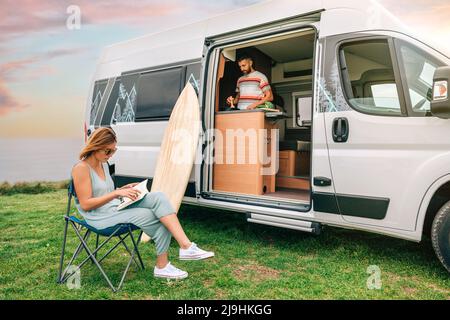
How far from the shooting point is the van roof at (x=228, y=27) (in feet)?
11.1

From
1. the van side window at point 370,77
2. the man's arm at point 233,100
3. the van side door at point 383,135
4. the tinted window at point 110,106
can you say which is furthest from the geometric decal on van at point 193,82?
the van side window at point 370,77

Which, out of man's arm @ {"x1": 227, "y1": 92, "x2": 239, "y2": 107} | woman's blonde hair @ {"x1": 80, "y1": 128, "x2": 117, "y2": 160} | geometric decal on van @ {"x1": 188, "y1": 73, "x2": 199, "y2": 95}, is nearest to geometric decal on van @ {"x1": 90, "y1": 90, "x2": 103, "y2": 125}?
geometric decal on van @ {"x1": 188, "y1": 73, "x2": 199, "y2": 95}

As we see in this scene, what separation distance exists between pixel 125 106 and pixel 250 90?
183cm

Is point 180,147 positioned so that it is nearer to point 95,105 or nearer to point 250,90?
point 250,90

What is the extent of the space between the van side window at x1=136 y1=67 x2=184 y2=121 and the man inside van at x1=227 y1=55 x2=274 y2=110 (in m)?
0.71

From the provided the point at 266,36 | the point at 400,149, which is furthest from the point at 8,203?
the point at 400,149

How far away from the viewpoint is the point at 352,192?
338 cm

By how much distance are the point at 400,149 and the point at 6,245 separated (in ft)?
13.8

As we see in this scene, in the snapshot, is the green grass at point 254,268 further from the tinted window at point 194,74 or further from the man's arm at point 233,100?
the tinted window at point 194,74

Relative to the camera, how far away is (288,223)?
376cm

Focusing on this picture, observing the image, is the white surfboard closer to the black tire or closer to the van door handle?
the van door handle

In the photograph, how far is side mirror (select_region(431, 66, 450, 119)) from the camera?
2805mm

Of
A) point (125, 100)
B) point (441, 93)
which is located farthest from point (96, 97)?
point (441, 93)

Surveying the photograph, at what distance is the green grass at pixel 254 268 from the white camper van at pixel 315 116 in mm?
364
